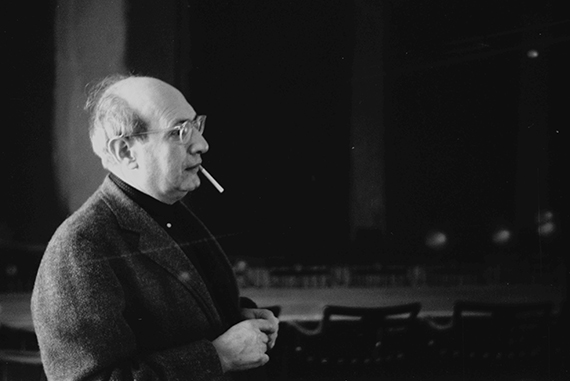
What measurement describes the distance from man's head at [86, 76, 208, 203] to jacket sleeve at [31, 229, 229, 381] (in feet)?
0.69

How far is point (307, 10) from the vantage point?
1896 millimetres

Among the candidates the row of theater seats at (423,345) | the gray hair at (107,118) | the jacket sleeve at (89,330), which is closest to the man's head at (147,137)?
the gray hair at (107,118)

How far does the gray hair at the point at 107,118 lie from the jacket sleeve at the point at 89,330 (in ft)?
0.82

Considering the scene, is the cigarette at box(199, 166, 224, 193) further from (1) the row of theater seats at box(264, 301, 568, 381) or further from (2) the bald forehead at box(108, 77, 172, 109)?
(1) the row of theater seats at box(264, 301, 568, 381)

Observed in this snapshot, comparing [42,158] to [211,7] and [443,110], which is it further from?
[443,110]

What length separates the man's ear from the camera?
154cm

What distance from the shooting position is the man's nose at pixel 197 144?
1.60 m

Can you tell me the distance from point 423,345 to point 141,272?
947 mm

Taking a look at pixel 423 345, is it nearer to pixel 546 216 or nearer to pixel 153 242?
pixel 546 216

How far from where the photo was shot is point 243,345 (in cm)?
158

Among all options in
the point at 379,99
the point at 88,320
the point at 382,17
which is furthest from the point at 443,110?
the point at 88,320

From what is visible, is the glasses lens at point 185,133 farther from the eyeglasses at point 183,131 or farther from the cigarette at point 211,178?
the cigarette at point 211,178

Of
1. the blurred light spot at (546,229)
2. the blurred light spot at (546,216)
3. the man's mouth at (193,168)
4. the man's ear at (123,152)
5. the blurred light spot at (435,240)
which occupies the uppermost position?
the man's ear at (123,152)

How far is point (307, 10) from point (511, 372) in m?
1.30
